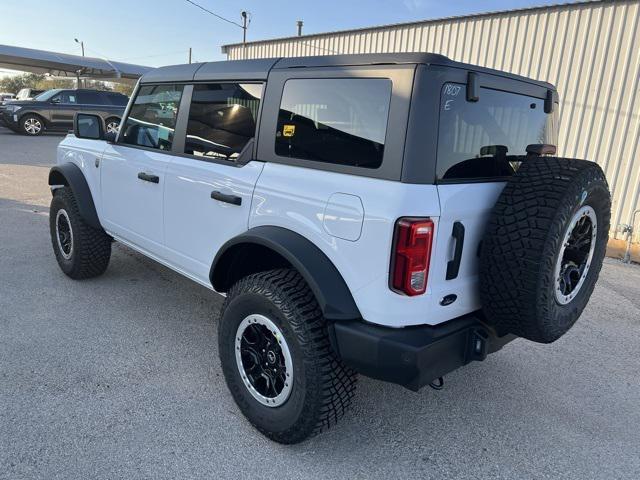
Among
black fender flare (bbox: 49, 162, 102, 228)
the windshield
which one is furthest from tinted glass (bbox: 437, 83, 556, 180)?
the windshield

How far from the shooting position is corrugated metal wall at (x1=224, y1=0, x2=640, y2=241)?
22.7ft

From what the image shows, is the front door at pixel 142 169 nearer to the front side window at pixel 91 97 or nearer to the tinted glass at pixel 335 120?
the tinted glass at pixel 335 120

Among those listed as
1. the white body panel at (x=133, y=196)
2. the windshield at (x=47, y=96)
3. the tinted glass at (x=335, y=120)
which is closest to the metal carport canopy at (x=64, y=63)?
the windshield at (x=47, y=96)

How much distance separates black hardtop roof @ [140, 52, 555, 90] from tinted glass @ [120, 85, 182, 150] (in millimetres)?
87

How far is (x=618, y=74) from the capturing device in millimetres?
6992

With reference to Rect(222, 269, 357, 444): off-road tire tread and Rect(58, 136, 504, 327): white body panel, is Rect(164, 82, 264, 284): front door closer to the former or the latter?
Rect(58, 136, 504, 327): white body panel

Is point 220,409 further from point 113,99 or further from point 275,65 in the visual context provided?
point 113,99

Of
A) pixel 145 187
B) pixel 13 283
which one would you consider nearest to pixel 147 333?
pixel 145 187

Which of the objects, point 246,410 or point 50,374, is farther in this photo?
point 50,374

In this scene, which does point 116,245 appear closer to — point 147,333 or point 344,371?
point 147,333

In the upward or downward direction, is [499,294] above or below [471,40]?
below

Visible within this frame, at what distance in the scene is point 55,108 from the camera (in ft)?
57.6

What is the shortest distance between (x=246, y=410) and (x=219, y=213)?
1087 millimetres

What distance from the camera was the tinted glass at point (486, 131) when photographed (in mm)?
2088
